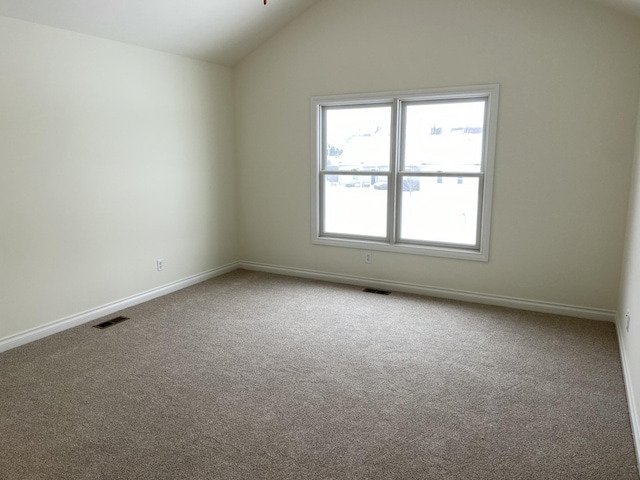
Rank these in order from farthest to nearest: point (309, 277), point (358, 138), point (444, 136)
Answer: point (309, 277), point (358, 138), point (444, 136)

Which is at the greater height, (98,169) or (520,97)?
(520,97)

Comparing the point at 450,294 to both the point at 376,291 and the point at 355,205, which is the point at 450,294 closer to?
the point at 376,291

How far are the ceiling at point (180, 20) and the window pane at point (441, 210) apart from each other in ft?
6.00

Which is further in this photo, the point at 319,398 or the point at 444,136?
the point at 444,136

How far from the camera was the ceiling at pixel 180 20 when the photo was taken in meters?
3.23

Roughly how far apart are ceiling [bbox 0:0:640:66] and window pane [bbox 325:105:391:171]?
1105mm

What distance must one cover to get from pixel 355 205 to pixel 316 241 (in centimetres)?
60

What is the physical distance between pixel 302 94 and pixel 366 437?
146 inches

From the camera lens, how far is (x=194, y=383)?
2824 millimetres

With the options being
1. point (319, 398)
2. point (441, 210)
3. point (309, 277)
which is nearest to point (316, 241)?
point (309, 277)

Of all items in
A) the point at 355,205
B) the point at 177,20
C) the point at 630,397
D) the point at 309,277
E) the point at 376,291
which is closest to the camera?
the point at 630,397

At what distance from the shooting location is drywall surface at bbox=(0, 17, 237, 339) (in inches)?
129

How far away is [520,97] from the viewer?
389 cm

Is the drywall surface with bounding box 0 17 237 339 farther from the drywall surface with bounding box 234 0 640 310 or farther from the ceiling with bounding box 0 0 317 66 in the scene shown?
the drywall surface with bounding box 234 0 640 310
